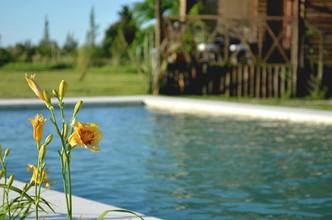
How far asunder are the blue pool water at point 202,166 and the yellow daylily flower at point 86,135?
11.0ft

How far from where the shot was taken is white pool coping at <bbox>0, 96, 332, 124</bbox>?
12.2 m

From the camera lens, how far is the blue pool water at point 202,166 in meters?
6.05

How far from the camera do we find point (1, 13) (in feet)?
108

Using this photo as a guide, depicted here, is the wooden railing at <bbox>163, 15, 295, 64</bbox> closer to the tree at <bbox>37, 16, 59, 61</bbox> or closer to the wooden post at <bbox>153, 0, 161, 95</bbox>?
the wooden post at <bbox>153, 0, 161, 95</bbox>

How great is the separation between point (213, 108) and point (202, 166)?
232 inches

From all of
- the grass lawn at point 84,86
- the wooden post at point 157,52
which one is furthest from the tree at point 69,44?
the wooden post at point 157,52

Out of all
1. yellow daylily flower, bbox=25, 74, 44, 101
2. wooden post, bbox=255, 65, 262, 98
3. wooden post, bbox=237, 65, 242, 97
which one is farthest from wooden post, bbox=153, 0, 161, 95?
yellow daylily flower, bbox=25, 74, 44, 101

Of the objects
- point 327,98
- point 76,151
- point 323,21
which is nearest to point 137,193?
point 76,151

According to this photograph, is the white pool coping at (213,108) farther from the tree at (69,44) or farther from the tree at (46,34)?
the tree at (69,44)

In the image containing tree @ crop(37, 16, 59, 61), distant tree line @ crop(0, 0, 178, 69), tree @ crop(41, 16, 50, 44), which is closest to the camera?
distant tree line @ crop(0, 0, 178, 69)

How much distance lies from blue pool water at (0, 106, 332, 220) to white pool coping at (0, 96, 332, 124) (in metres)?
0.44

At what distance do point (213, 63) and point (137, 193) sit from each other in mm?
11411

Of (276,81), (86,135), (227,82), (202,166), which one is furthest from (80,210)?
(227,82)

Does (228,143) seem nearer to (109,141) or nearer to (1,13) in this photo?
(109,141)
